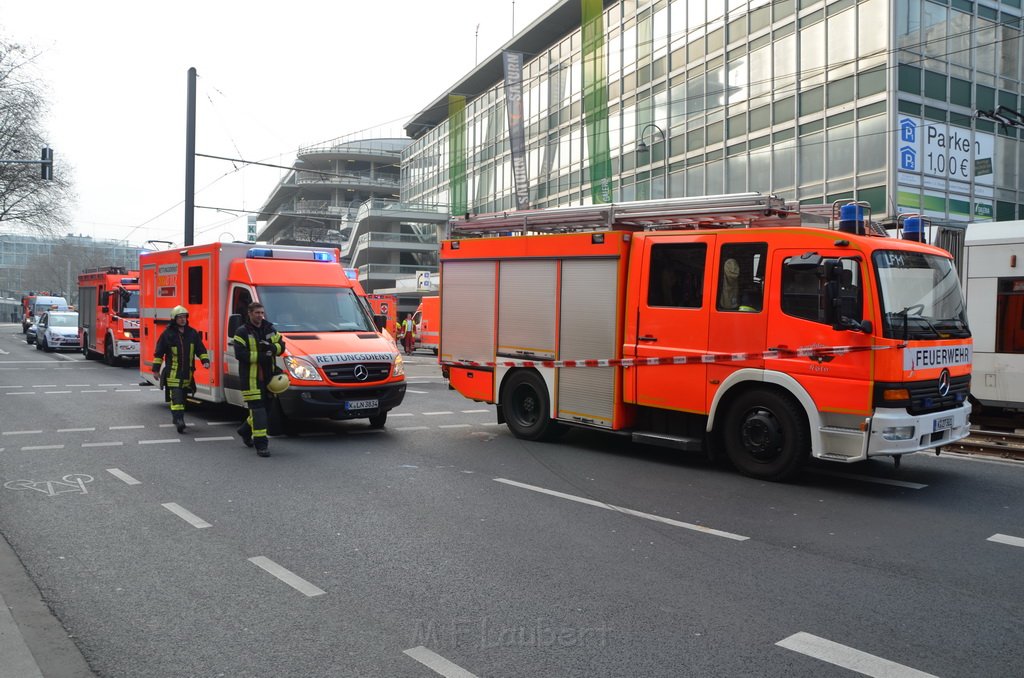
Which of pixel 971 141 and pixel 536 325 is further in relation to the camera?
pixel 971 141

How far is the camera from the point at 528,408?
11.3 m

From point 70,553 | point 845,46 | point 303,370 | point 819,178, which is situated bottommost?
point 70,553

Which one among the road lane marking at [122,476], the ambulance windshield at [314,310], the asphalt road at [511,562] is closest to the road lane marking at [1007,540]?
the asphalt road at [511,562]

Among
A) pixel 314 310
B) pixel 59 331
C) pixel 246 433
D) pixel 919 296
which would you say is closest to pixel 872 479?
pixel 919 296

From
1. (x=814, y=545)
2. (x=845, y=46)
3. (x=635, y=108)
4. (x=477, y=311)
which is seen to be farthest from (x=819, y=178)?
(x=814, y=545)

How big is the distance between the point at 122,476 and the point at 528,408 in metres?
5.06

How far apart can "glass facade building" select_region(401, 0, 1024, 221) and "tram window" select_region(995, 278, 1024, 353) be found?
13.0 meters

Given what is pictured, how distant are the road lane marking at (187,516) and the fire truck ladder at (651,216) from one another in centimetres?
584

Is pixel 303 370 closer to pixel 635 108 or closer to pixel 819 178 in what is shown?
pixel 819 178

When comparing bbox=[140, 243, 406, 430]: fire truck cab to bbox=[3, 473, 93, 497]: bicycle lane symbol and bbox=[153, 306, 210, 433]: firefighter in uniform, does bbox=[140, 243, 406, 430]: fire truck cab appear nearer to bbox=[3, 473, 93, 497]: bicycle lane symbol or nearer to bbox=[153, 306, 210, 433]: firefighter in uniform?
bbox=[153, 306, 210, 433]: firefighter in uniform

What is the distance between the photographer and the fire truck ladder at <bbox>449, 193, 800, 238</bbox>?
30.0ft

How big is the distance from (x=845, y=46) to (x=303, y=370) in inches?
867

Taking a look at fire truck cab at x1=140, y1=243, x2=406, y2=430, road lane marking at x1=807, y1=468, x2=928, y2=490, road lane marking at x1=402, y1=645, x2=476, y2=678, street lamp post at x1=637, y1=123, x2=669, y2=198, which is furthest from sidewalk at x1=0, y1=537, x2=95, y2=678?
street lamp post at x1=637, y1=123, x2=669, y2=198

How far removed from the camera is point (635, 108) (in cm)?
3516
